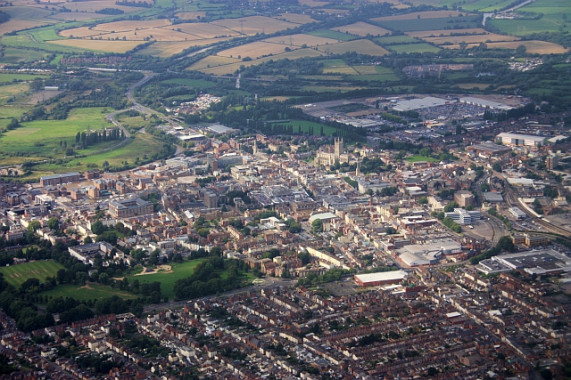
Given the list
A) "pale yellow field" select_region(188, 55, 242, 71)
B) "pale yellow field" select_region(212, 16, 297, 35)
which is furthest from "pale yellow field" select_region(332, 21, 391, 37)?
"pale yellow field" select_region(188, 55, 242, 71)

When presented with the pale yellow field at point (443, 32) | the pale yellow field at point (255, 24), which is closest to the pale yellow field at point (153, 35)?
the pale yellow field at point (255, 24)

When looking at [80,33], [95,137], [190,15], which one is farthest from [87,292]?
[190,15]

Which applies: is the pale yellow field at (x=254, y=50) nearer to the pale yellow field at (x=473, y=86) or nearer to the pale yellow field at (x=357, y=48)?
the pale yellow field at (x=357, y=48)

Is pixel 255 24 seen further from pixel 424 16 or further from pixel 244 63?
pixel 244 63

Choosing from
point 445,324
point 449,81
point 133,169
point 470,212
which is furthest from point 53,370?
point 449,81

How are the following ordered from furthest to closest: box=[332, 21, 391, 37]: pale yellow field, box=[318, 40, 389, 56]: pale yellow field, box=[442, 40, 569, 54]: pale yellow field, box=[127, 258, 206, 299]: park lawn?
box=[332, 21, 391, 37]: pale yellow field, box=[318, 40, 389, 56]: pale yellow field, box=[442, 40, 569, 54]: pale yellow field, box=[127, 258, 206, 299]: park lawn

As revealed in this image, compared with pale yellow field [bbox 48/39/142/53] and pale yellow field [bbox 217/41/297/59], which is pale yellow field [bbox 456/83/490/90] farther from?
pale yellow field [bbox 48/39/142/53]
